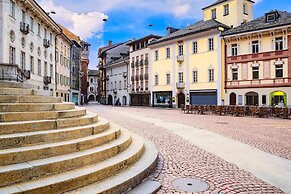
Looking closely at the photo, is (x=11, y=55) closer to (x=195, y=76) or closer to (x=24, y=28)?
(x=24, y=28)

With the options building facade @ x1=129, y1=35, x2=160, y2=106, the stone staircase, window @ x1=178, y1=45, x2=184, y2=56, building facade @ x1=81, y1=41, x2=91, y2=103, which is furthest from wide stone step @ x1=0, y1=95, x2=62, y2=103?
building facade @ x1=81, y1=41, x2=91, y2=103

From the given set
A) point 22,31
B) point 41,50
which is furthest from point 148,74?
point 22,31

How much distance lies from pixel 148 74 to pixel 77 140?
39.5 meters

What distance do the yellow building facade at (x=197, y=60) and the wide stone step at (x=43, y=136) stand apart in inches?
1138

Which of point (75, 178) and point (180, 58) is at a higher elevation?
point (180, 58)

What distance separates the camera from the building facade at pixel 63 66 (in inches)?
1509

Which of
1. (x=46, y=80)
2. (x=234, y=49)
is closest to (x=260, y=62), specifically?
(x=234, y=49)

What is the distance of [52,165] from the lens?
4270 mm

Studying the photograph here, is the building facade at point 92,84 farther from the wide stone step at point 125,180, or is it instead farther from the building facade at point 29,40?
the wide stone step at point 125,180

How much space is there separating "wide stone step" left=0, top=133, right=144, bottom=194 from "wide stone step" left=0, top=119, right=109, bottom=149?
0.90 m

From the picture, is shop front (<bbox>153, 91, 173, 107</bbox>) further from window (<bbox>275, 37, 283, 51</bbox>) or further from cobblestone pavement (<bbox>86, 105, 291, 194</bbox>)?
cobblestone pavement (<bbox>86, 105, 291, 194</bbox>)

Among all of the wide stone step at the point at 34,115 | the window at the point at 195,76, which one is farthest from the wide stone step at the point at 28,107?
the window at the point at 195,76

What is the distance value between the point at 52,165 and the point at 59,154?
0.49m

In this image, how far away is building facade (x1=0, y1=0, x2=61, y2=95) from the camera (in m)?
21.4
